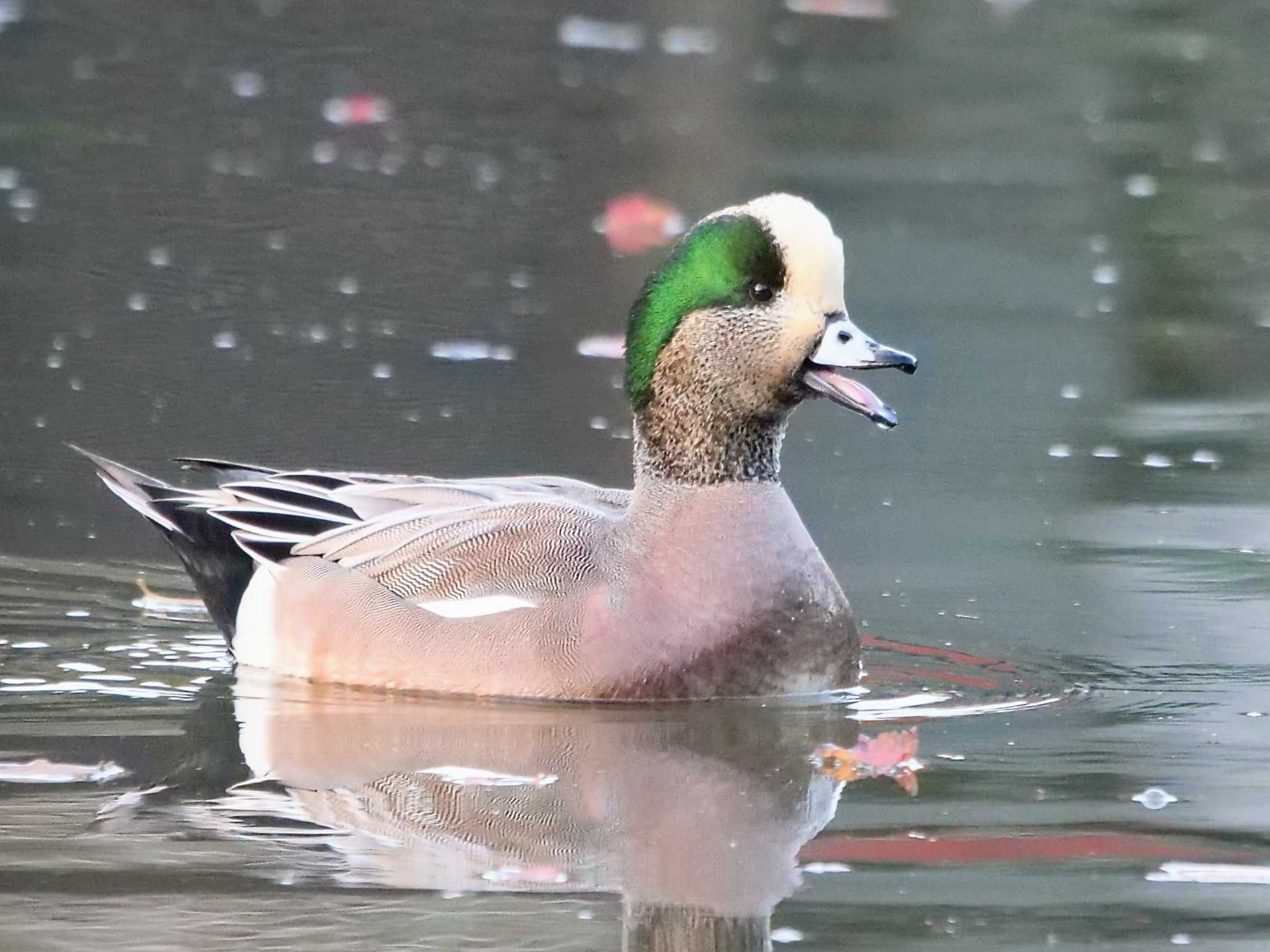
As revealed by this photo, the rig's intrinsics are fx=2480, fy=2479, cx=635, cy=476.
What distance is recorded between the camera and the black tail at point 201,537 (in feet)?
21.8

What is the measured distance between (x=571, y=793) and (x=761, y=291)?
4.85ft

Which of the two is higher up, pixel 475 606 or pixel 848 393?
pixel 848 393

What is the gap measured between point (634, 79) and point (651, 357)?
938 cm

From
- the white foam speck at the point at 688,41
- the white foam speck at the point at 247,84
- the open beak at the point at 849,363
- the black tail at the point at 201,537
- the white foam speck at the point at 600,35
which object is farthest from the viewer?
the white foam speck at the point at 600,35

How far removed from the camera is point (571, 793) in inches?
210

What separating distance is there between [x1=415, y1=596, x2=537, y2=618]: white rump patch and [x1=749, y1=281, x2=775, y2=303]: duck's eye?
37.2 inches

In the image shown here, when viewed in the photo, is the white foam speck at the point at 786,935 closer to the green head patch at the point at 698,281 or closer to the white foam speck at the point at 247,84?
the green head patch at the point at 698,281

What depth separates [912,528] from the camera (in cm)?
774

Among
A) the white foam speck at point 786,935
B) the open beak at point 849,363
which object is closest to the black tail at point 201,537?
the open beak at point 849,363

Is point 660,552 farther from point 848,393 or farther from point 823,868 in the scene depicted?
point 823,868

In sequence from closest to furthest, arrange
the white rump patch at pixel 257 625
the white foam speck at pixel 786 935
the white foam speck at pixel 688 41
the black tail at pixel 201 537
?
the white foam speck at pixel 786 935 < the white rump patch at pixel 257 625 < the black tail at pixel 201 537 < the white foam speck at pixel 688 41

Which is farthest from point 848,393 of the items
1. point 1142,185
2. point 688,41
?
point 688,41

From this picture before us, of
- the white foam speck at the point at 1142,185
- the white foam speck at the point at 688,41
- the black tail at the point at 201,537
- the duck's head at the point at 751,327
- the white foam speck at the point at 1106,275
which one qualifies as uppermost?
the white foam speck at the point at 688,41

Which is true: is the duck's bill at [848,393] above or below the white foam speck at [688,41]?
below
